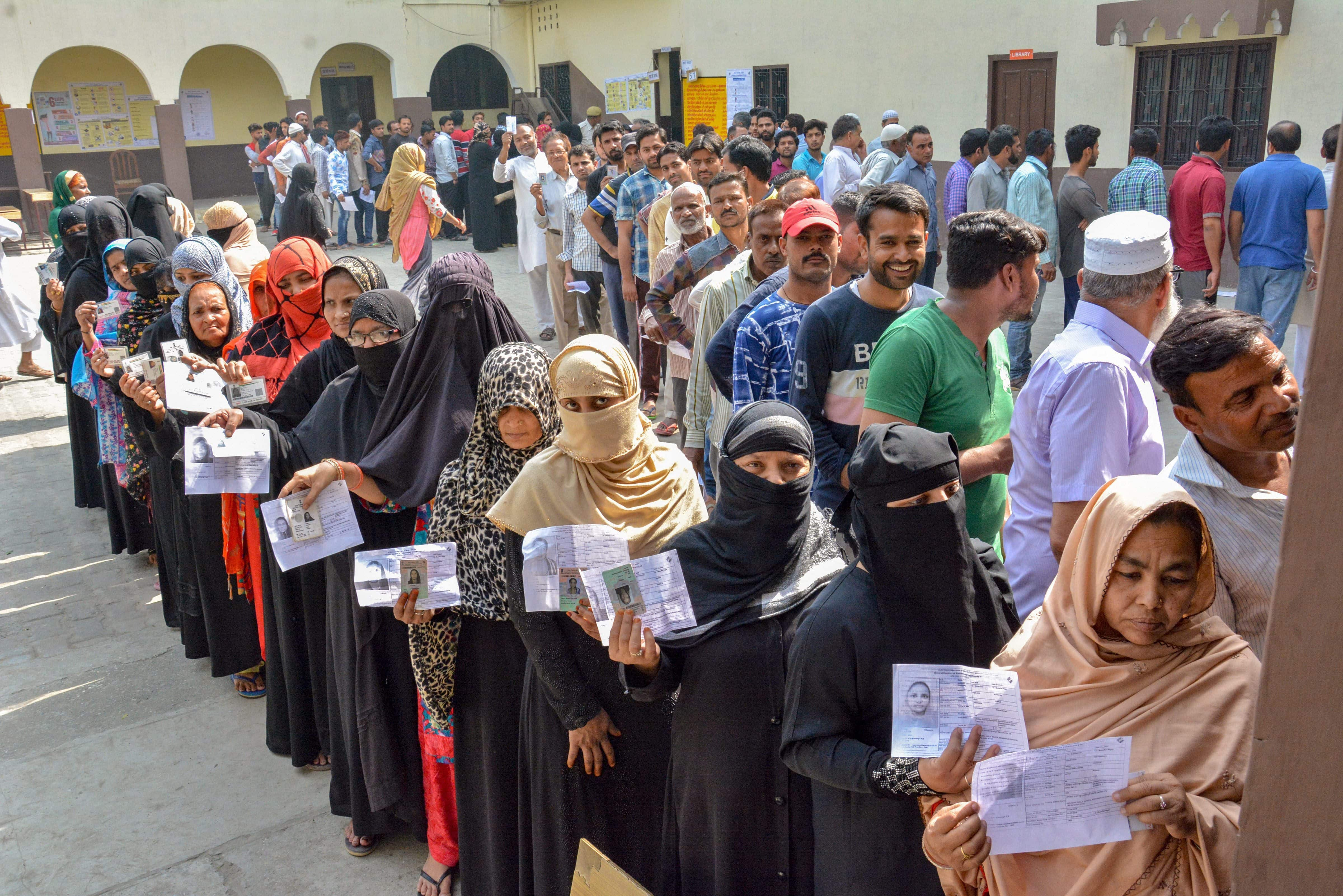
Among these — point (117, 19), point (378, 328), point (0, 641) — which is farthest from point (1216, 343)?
point (117, 19)

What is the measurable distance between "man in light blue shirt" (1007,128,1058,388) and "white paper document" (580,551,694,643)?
618 centimetres

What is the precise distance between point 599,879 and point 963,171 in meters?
8.49

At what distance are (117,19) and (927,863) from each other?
2329 centimetres

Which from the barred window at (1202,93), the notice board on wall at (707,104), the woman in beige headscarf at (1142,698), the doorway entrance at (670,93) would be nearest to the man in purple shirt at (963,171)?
the barred window at (1202,93)

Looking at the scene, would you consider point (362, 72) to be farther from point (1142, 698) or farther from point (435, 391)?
point (1142, 698)

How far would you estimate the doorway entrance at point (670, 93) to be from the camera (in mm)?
19297

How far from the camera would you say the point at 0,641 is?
226 inches

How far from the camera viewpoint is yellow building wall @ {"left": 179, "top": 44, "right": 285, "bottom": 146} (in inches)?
984

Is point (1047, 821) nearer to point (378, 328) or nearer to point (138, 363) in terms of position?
point (378, 328)

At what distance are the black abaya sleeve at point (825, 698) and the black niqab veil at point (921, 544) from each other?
0.08m

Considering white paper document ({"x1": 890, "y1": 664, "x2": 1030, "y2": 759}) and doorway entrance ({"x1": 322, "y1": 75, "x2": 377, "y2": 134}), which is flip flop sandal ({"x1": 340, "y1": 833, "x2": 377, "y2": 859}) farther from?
doorway entrance ({"x1": 322, "y1": 75, "x2": 377, "y2": 134})

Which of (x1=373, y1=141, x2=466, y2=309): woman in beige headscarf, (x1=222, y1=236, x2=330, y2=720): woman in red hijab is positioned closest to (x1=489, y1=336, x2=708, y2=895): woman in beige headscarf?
(x1=222, y1=236, x2=330, y2=720): woman in red hijab

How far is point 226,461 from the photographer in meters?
3.67

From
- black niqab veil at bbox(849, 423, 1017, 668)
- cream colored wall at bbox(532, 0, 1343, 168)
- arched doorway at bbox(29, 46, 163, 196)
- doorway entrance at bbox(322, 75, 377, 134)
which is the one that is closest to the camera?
black niqab veil at bbox(849, 423, 1017, 668)
